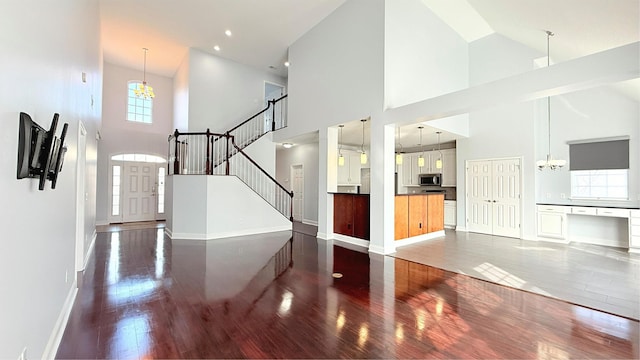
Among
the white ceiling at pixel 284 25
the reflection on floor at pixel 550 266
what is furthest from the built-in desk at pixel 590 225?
the white ceiling at pixel 284 25

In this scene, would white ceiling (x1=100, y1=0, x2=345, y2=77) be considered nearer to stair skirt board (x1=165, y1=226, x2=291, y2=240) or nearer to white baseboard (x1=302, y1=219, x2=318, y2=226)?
stair skirt board (x1=165, y1=226, x2=291, y2=240)

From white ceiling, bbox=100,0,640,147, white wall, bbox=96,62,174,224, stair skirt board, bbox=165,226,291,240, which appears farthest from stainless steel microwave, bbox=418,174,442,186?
white wall, bbox=96,62,174,224

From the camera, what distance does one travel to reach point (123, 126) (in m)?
9.28

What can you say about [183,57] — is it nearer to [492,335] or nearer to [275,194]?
[275,194]

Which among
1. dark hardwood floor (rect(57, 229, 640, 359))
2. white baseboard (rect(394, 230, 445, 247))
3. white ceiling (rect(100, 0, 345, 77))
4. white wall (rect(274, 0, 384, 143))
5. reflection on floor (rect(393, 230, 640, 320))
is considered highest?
white ceiling (rect(100, 0, 345, 77))

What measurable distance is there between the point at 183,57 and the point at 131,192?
4.88 m

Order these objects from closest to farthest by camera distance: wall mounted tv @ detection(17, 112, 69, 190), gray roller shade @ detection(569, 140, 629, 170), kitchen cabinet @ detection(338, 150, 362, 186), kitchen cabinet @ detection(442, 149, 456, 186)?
wall mounted tv @ detection(17, 112, 69, 190) < gray roller shade @ detection(569, 140, 629, 170) < kitchen cabinet @ detection(442, 149, 456, 186) < kitchen cabinet @ detection(338, 150, 362, 186)

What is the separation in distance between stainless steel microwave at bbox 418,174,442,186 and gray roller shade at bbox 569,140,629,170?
3.22m

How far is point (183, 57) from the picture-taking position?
28.6 feet

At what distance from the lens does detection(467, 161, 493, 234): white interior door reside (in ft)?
24.4

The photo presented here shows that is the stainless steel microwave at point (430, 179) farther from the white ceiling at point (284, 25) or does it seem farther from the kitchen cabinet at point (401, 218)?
the kitchen cabinet at point (401, 218)

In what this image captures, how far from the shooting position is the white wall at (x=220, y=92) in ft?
27.3

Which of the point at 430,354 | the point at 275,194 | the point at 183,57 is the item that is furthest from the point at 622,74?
the point at 183,57

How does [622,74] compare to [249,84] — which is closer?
[622,74]
